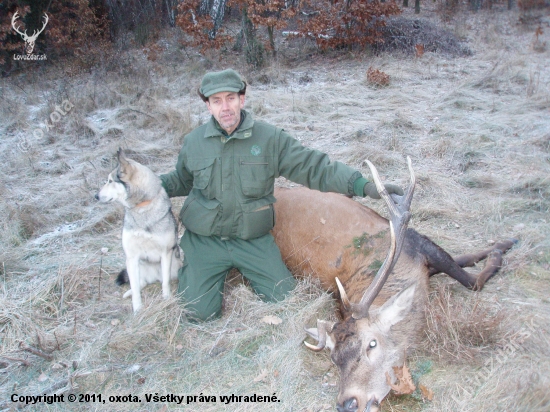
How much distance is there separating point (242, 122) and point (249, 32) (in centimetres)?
827

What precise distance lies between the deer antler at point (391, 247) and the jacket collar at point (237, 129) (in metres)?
1.15

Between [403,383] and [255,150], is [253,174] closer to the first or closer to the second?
[255,150]

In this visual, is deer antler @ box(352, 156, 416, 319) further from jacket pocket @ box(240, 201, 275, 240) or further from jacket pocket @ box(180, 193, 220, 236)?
jacket pocket @ box(180, 193, 220, 236)

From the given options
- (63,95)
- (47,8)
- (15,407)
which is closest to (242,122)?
(15,407)

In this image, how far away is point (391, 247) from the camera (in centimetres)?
313

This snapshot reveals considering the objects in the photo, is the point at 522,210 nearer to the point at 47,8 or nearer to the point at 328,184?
the point at 328,184

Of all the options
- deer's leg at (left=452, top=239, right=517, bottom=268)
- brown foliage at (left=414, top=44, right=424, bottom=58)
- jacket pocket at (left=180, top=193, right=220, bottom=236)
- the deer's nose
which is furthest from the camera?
brown foliage at (left=414, top=44, right=424, bottom=58)

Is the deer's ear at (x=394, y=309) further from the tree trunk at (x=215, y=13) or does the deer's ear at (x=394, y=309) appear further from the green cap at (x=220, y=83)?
the tree trunk at (x=215, y=13)

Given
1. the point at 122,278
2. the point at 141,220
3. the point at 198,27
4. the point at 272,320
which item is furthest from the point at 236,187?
the point at 198,27

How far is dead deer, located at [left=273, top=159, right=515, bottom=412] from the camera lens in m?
3.02

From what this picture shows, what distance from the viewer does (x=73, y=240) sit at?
5395 millimetres

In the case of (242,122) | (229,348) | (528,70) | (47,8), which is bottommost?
(229,348)

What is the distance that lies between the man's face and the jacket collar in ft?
0.20

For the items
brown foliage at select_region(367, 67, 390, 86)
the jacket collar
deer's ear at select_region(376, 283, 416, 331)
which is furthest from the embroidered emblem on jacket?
brown foliage at select_region(367, 67, 390, 86)
